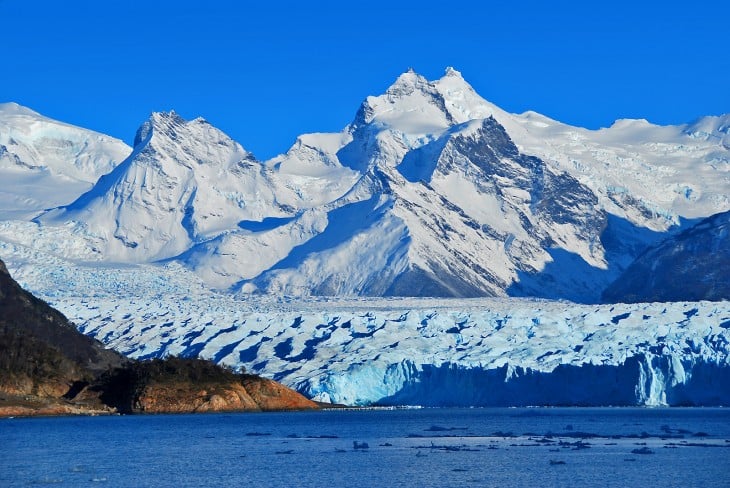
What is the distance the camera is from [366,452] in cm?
8381

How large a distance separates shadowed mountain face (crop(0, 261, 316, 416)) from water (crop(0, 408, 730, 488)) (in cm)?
155

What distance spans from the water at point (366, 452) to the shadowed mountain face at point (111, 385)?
1.55 meters

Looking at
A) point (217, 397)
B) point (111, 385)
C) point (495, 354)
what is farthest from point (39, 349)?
point (495, 354)

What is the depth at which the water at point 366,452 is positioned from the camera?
226 ft

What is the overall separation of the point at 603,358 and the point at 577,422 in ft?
83.3

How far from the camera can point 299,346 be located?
167625 mm

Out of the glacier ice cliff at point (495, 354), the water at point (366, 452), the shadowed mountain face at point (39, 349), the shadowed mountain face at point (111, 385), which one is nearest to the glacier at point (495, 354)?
the glacier ice cliff at point (495, 354)

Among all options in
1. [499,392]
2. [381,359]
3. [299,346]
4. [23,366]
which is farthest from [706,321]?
[23,366]

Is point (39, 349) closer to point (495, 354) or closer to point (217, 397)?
point (217, 397)

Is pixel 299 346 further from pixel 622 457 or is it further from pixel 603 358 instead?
pixel 622 457

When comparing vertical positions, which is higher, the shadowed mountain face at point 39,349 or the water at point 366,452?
the shadowed mountain face at point 39,349

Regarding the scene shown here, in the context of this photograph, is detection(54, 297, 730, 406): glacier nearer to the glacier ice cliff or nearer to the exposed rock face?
the glacier ice cliff

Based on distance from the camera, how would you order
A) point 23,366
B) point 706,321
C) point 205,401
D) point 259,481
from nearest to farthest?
1. point 259,481
2. point 23,366
3. point 205,401
4. point 706,321

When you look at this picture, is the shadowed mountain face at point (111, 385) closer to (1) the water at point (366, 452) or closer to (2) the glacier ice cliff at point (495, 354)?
(1) the water at point (366, 452)
